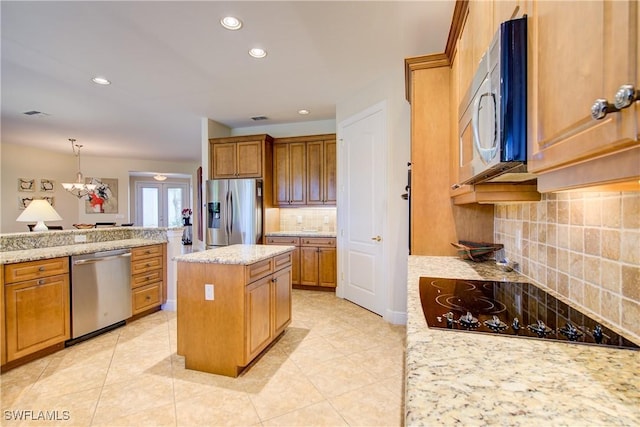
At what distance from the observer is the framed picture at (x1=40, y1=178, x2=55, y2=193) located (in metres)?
6.60

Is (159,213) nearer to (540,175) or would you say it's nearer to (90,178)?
(90,178)

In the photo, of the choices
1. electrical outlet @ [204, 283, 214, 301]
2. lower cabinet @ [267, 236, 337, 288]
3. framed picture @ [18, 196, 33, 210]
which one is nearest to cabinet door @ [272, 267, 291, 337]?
electrical outlet @ [204, 283, 214, 301]

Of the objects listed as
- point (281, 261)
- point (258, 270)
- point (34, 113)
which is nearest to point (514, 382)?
point (258, 270)

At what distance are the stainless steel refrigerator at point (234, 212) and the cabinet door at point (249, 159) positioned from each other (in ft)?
0.59

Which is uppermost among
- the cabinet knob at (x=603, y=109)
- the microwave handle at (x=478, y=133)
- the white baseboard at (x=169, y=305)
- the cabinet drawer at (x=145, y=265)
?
the microwave handle at (x=478, y=133)

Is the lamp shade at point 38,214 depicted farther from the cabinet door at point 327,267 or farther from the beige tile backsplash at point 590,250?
the beige tile backsplash at point 590,250

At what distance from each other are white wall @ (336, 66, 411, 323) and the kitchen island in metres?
1.46

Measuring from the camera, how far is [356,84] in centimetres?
351

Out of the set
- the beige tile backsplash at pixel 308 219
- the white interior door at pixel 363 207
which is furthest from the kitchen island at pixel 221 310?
the beige tile backsplash at pixel 308 219

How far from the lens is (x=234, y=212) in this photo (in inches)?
180

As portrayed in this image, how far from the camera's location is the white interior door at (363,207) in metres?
3.40

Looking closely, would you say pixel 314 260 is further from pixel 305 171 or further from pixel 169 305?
pixel 169 305

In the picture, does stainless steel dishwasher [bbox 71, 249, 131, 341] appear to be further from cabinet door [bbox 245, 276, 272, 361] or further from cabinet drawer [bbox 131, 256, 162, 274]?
cabinet door [bbox 245, 276, 272, 361]

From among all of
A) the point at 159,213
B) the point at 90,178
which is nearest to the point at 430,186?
the point at 90,178
